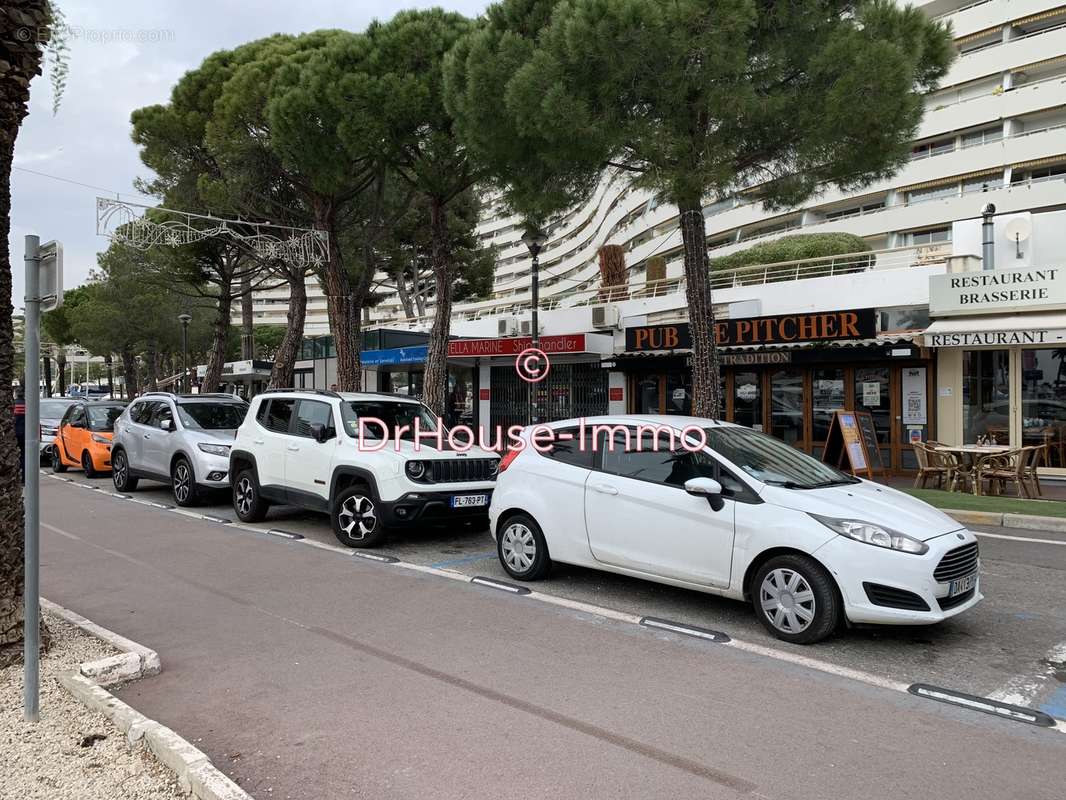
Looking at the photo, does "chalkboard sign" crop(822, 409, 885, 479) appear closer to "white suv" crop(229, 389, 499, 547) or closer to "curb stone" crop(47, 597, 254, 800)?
"white suv" crop(229, 389, 499, 547)

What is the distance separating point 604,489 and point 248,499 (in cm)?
618

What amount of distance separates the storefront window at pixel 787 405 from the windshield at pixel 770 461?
11.2m

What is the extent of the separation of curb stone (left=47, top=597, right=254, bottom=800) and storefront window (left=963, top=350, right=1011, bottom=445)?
604 inches

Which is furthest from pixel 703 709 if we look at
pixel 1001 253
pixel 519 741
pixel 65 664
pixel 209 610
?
pixel 1001 253

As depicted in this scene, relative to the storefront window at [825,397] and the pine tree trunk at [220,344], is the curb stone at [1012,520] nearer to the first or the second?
the storefront window at [825,397]

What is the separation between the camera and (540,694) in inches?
177

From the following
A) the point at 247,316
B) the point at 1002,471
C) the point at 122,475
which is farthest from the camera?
the point at 247,316

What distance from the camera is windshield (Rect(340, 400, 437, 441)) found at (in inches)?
372

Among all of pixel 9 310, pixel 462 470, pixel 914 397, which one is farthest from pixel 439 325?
pixel 9 310

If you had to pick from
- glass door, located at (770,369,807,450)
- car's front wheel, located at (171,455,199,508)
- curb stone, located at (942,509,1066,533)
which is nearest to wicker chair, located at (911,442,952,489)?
curb stone, located at (942,509,1066,533)

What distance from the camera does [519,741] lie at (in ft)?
12.7

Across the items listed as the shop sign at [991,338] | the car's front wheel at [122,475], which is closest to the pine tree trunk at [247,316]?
the car's front wheel at [122,475]

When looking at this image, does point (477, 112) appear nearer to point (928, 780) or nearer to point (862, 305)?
point (862, 305)

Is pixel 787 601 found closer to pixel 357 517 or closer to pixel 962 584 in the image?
pixel 962 584
